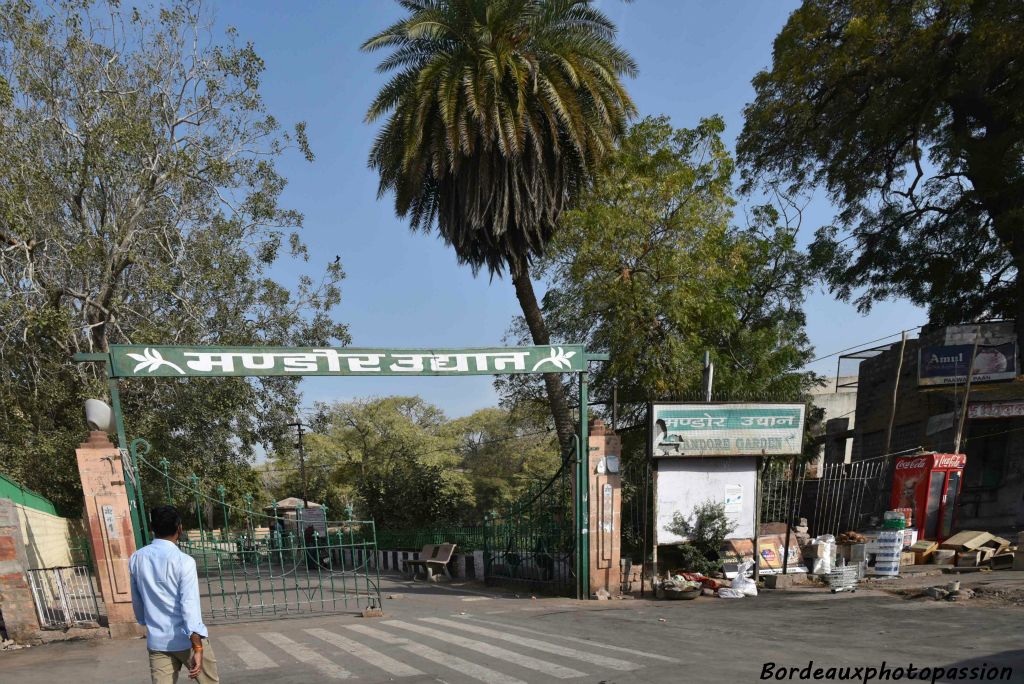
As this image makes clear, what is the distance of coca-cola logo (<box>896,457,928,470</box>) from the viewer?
1931 centimetres

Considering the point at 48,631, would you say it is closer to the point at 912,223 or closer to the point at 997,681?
the point at 997,681

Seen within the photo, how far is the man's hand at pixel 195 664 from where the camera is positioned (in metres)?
5.50

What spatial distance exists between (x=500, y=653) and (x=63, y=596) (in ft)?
24.6

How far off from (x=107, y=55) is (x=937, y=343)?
25.7 meters

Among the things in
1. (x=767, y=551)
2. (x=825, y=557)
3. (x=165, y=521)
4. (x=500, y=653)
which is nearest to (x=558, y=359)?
(x=767, y=551)

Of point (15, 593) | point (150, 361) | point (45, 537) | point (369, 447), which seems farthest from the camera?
point (369, 447)

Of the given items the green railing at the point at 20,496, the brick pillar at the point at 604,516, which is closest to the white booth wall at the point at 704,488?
the brick pillar at the point at 604,516

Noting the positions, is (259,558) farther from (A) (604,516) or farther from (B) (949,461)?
(B) (949,461)

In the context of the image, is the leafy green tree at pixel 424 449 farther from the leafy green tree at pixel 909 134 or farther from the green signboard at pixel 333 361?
the green signboard at pixel 333 361

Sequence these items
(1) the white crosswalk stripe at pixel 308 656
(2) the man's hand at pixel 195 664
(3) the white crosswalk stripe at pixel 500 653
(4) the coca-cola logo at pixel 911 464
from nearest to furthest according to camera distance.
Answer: (2) the man's hand at pixel 195 664
(3) the white crosswalk stripe at pixel 500 653
(1) the white crosswalk stripe at pixel 308 656
(4) the coca-cola logo at pixel 911 464

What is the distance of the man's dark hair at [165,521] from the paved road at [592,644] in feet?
9.62

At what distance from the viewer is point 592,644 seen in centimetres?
928

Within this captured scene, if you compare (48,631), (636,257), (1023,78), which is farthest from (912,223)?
(48,631)

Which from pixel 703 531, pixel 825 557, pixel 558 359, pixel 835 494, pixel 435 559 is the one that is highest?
pixel 558 359
